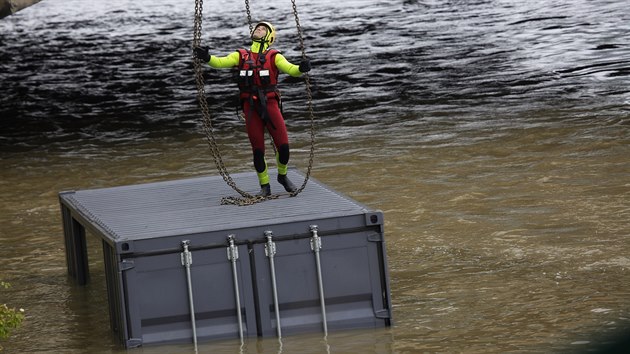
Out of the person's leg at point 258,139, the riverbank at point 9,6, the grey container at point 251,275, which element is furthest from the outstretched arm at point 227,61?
the riverbank at point 9,6

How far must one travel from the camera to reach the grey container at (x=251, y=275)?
8.59 m

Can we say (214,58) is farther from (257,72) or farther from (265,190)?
(265,190)

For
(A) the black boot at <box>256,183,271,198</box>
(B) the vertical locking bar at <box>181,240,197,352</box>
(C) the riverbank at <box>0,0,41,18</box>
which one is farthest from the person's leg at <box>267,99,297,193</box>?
(C) the riverbank at <box>0,0,41,18</box>

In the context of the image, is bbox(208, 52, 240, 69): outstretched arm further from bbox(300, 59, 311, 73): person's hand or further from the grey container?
the grey container

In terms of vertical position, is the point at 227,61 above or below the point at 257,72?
above

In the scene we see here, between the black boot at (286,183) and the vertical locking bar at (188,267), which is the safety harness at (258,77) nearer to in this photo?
the black boot at (286,183)

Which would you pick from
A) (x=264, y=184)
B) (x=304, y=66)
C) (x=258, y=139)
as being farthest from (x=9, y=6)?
(x=304, y=66)

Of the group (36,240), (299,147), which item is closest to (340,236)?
(36,240)

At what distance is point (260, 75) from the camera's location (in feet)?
30.9

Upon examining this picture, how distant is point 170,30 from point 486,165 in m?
22.2

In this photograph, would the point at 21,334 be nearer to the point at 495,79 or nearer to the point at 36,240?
the point at 36,240

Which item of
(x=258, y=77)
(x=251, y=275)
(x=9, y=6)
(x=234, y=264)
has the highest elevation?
(x=9, y=6)

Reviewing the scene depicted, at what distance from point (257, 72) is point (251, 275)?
173 centimetres

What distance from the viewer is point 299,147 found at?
18.2 metres
